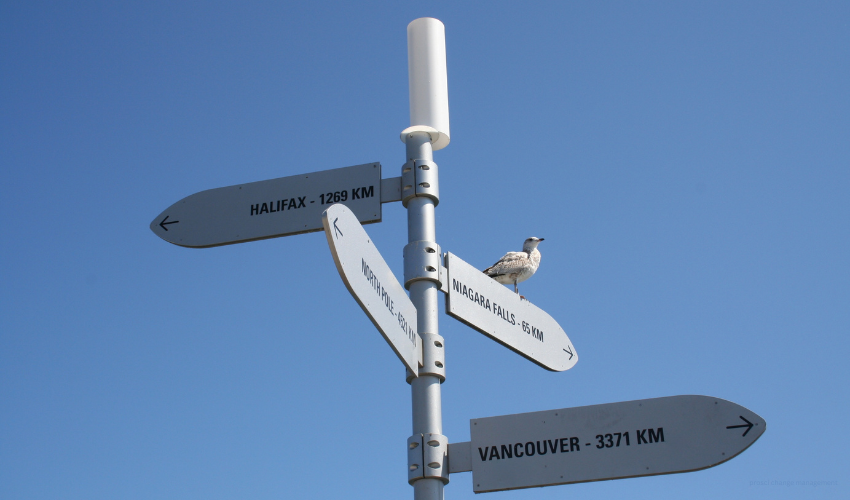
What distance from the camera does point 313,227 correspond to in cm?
361

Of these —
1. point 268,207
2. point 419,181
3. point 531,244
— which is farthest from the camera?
point 531,244

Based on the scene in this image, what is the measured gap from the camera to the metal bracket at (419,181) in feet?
11.3

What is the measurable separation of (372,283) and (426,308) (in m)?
0.59

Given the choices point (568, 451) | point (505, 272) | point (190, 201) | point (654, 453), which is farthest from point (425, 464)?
point (505, 272)

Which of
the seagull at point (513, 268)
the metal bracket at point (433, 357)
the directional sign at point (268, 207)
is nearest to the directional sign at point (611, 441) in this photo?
the metal bracket at point (433, 357)

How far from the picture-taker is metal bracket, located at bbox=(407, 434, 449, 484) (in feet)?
9.97

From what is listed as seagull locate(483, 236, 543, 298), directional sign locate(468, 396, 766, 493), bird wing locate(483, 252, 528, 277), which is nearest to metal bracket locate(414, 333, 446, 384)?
directional sign locate(468, 396, 766, 493)

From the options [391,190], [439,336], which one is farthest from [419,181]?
[439,336]

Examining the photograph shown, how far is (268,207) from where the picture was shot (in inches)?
146

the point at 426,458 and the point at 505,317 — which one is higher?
the point at 505,317

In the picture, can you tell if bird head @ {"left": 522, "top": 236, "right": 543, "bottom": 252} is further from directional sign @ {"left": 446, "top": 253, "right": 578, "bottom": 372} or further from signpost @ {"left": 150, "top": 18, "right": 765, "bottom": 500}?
signpost @ {"left": 150, "top": 18, "right": 765, "bottom": 500}

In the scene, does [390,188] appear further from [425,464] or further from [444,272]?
[425,464]

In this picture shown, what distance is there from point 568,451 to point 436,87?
5.21 ft

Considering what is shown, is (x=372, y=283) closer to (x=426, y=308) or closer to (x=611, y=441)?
(x=426, y=308)
